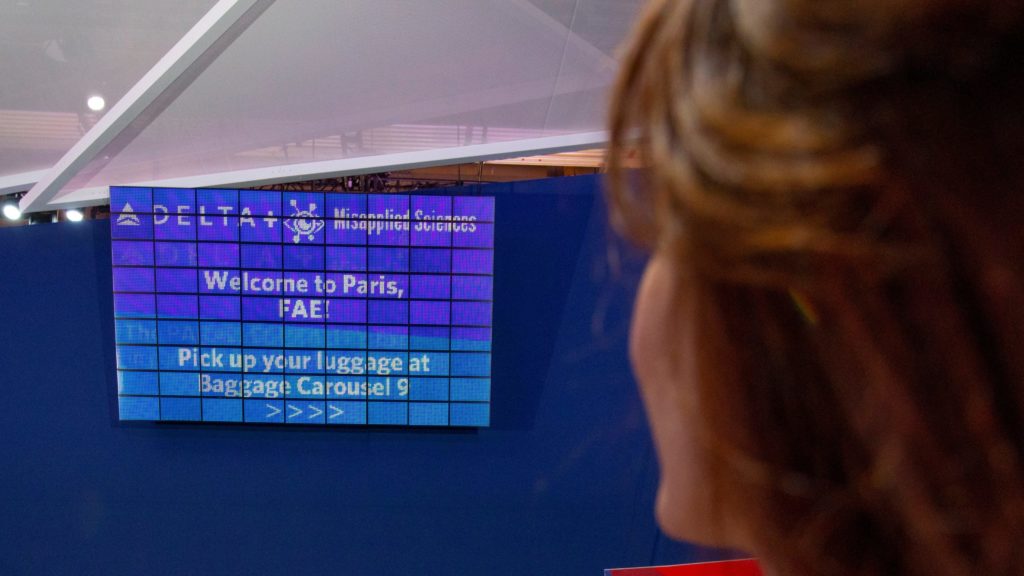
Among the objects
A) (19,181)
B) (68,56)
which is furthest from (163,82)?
(19,181)

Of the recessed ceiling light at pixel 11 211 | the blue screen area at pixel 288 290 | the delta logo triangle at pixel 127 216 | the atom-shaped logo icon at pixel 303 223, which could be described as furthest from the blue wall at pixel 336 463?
the atom-shaped logo icon at pixel 303 223

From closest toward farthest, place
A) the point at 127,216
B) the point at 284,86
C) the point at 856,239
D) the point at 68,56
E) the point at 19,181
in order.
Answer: the point at 856,239, the point at 68,56, the point at 284,86, the point at 127,216, the point at 19,181

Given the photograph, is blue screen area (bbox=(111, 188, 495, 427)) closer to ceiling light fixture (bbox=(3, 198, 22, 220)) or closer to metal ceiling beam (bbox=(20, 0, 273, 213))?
metal ceiling beam (bbox=(20, 0, 273, 213))

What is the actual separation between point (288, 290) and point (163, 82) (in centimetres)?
67

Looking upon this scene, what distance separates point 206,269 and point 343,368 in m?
0.51

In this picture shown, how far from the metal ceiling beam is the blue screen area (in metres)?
0.16

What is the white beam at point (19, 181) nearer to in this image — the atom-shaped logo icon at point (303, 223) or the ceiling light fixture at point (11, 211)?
the ceiling light fixture at point (11, 211)

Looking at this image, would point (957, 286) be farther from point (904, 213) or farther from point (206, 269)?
point (206, 269)

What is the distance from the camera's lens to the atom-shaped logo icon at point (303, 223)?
2168 millimetres

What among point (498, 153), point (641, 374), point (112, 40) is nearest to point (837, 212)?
point (641, 374)

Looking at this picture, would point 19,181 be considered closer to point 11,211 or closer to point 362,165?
point 11,211

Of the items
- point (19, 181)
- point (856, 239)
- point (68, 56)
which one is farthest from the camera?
point (19, 181)

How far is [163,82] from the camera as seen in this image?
189cm

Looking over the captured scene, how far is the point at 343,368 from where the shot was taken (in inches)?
86.6
